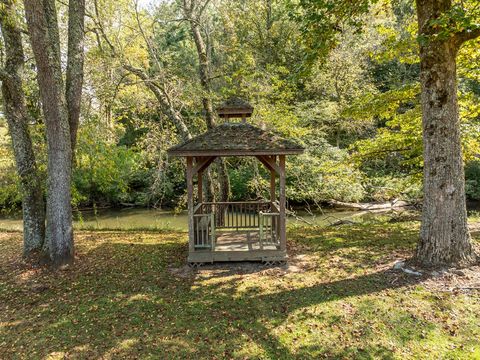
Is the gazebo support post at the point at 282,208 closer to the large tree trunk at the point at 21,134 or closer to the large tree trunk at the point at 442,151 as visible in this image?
the large tree trunk at the point at 442,151

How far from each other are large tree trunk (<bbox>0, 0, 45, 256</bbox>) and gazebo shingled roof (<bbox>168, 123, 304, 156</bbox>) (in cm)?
339

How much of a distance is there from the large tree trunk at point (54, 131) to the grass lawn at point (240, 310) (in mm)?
717

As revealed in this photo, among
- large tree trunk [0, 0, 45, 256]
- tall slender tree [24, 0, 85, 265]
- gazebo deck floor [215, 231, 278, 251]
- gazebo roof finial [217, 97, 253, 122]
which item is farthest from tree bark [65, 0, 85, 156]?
gazebo deck floor [215, 231, 278, 251]

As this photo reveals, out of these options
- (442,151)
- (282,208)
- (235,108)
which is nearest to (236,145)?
(235,108)

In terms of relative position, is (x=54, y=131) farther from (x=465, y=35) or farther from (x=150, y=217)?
(x=150, y=217)

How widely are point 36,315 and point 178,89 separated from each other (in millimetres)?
7253

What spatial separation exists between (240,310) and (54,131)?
201 inches

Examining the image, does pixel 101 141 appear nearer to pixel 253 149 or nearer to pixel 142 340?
pixel 253 149

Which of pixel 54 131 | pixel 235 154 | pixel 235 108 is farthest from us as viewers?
pixel 235 108

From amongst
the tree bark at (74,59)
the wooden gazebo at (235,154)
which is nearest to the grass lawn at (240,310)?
the wooden gazebo at (235,154)

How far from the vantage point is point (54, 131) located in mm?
6570

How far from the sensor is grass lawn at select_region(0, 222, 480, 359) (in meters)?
4.21

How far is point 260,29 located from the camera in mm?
20828

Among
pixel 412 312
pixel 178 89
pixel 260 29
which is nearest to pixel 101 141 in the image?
pixel 178 89
